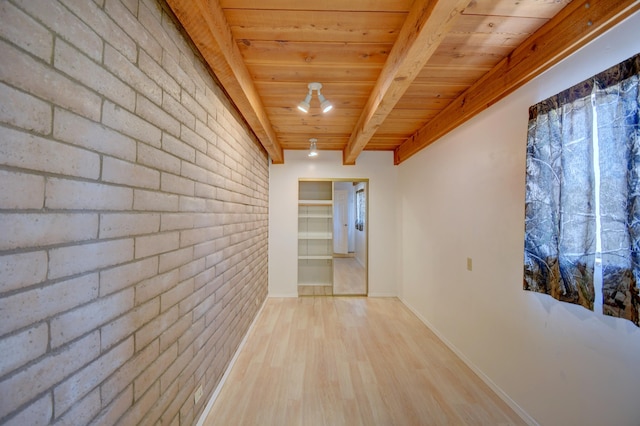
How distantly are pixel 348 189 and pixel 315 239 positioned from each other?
3.50m

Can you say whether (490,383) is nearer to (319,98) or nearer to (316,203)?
(319,98)

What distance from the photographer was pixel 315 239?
4551 mm

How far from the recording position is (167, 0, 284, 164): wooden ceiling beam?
1110 mm

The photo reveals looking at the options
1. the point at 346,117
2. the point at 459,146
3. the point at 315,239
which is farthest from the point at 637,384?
the point at 315,239

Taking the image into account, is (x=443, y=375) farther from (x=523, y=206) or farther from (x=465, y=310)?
(x=523, y=206)

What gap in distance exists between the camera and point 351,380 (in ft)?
6.73

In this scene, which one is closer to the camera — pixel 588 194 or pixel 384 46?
pixel 588 194

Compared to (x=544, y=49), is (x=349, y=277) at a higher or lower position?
lower

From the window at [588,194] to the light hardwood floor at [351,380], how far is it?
106 centimetres

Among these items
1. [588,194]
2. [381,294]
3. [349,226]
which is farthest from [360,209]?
[588,194]

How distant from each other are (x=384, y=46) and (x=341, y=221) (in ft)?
19.9

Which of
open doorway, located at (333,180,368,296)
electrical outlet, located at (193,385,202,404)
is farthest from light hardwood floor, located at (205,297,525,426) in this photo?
open doorway, located at (333,180,368,296)

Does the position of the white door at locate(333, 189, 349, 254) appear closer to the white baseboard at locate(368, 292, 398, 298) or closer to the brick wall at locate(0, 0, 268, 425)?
the white baseboard at locate(368, 292, 398, 298)

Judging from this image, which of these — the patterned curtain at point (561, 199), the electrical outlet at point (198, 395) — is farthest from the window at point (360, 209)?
the electrical outlet at point (198, 395)
